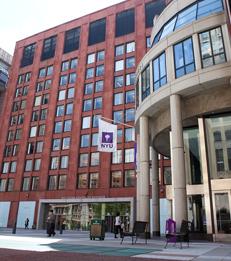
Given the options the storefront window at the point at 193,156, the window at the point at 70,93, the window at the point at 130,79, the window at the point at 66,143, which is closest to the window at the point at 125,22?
the window at the point at 130,79

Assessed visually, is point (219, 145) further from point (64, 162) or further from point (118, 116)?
point (64, 162)

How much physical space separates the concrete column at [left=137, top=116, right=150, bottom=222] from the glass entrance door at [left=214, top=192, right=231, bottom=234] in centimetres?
484

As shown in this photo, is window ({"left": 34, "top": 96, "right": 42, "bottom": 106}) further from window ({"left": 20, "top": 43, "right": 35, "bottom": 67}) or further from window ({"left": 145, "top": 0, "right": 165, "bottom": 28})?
window ({"left": 145, "top": 0, "right": 165, "bottom": 28})

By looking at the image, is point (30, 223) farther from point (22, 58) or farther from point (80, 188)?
point (22, 58)

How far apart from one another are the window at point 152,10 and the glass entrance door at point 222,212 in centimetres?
3771

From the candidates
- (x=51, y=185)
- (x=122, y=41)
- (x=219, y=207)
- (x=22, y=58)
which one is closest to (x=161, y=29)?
(x=219, y=207)

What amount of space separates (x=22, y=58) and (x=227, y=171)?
55978 millimetres

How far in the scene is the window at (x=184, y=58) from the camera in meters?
19.6

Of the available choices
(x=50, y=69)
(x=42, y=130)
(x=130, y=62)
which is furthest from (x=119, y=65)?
(x=42, y=130)

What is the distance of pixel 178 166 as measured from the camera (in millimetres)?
18656

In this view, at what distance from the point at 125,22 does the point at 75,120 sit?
19752mm

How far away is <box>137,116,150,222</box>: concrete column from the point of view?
21438 millimetres

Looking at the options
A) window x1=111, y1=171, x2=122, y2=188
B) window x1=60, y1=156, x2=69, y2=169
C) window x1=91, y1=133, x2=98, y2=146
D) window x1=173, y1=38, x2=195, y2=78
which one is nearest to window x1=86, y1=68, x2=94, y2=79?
window x1=91, y1=133, x2=98, y2=146

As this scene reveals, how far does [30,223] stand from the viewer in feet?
160
